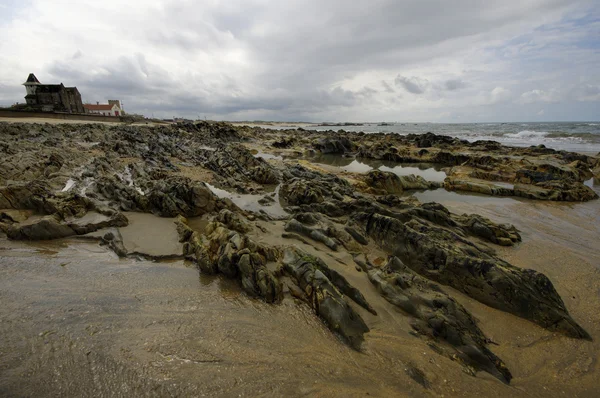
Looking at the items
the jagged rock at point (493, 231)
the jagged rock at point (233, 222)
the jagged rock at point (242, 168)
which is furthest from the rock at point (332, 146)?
the jagged rock at point (233, 222)

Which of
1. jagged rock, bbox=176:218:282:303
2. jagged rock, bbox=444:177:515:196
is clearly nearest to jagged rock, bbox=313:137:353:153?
jagged rock, bbox=444:177:515:196

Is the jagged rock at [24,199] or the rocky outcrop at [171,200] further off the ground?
the jagged rock at [24,199]

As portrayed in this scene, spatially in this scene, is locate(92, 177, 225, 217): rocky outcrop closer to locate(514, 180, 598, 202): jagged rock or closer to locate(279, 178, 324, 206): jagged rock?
locate(279, 178, 324, 206): jagged rock

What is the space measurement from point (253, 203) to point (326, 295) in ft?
24.8

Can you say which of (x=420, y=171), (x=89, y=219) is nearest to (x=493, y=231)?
(x=89, y=219)

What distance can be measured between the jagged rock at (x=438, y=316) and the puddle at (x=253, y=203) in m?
5.09

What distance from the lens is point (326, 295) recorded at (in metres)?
4.70

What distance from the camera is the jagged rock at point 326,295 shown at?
14.0 ft

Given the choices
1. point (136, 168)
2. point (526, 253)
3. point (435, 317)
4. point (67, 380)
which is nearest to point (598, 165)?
point (526, 253)

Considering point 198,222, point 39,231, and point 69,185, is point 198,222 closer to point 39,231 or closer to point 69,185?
point 39,231

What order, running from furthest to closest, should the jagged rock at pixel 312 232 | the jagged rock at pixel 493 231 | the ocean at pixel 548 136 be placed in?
the ocean at pixel 548 136 < the jagged rock at pixel 493 231 < the jagged rock at pixel 312 232

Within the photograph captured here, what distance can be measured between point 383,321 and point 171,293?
149 inches

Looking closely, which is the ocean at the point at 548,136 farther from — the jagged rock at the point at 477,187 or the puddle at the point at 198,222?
the puddle at the point at 198,222

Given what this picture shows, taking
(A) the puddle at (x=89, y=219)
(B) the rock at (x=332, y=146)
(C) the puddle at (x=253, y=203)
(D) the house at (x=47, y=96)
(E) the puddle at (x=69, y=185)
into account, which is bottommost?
(C) the puddle at (x=253, y=203)
